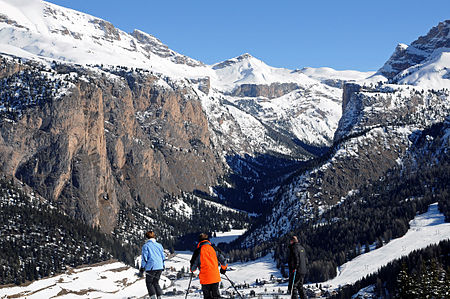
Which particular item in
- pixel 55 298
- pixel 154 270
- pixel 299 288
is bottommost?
pixel 55 298

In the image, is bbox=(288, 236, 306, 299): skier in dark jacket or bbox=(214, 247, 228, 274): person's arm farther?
bbox=(288, 236, 306, 299): skier in dark jacket

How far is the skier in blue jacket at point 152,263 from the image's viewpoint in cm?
3512

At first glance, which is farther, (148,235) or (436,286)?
(436,286)

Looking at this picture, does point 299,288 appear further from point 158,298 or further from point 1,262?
point 1,262

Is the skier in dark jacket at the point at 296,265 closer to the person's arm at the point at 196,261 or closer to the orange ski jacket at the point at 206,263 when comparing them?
the orange ski jacket at the point at 206,263

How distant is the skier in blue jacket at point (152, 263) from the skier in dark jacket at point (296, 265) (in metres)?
9.79

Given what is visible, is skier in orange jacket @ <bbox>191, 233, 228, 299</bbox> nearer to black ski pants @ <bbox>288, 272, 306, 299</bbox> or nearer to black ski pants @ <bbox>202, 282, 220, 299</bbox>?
black ski pants @ <bbox>202, 282, 220, 299</bbox>

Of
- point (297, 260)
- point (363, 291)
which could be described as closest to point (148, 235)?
point (297, 260)

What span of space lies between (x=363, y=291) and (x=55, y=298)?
11442 centimetres

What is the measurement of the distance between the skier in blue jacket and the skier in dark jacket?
979cm

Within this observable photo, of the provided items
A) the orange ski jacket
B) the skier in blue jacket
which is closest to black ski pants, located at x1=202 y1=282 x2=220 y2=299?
the orange ski jacket

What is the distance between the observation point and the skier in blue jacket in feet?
115

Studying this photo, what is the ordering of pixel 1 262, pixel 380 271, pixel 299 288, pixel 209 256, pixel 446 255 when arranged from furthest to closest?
pixel 1 262 → pixel 380 271 → pixel 446 255 → pixel 299 288 → pixel 209 256

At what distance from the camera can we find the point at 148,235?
3562 cm
